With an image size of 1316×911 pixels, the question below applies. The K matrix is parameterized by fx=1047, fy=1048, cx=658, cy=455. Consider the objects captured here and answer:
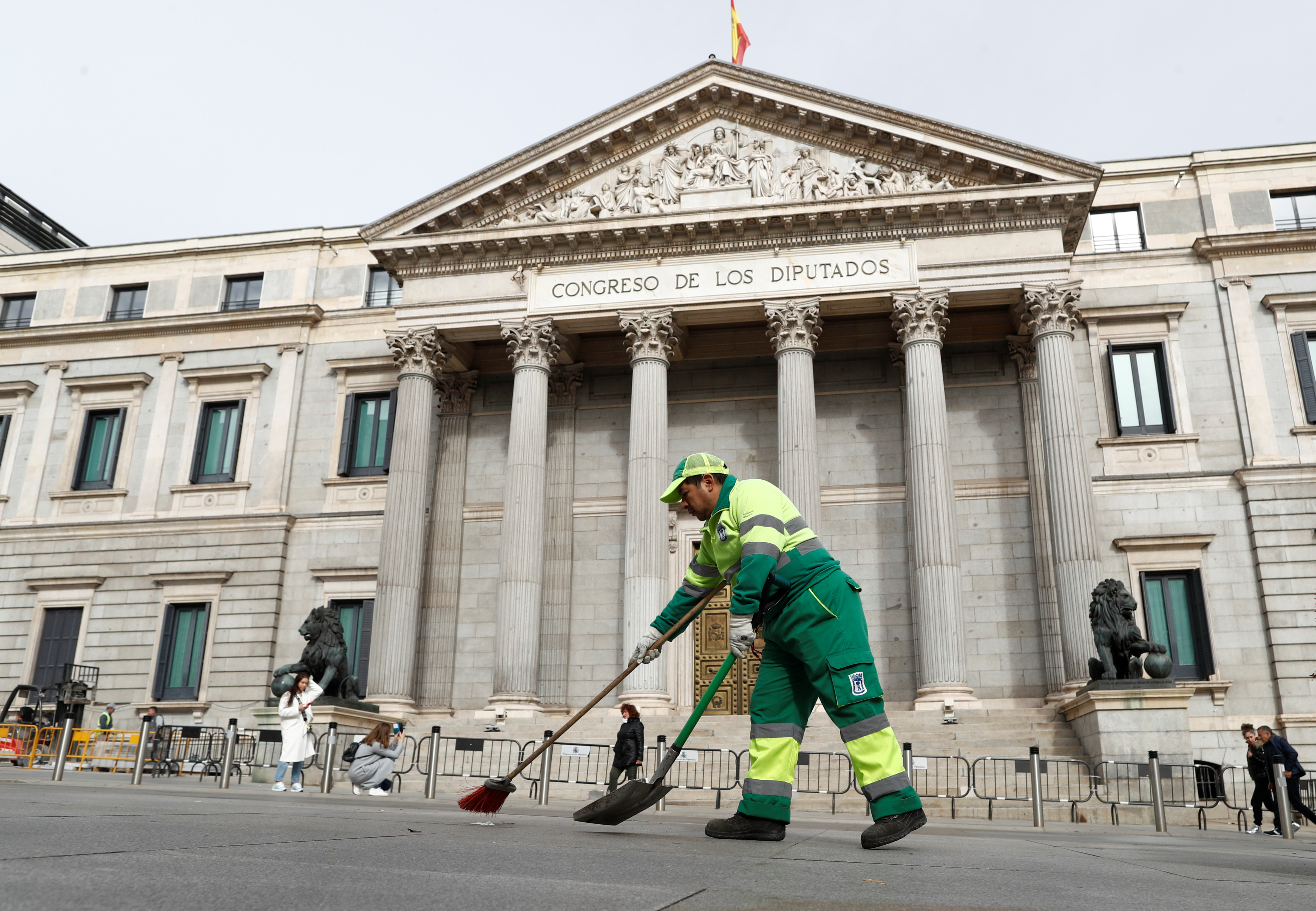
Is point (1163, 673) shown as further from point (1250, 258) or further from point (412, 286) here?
point (412, 286)

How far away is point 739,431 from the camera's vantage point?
27.3 meters

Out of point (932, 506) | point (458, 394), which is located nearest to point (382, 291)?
point (458, 394)

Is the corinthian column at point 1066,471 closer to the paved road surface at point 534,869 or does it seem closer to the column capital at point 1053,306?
the column capital at point 1053,306

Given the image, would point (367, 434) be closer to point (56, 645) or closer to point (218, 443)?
point (218, 443)

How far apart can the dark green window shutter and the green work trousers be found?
23981 mm

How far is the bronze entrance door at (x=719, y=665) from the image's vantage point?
2475 centimetres

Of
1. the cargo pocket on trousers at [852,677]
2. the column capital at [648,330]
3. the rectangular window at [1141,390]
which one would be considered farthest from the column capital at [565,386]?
the cargo pocket on trousers at [852,677]

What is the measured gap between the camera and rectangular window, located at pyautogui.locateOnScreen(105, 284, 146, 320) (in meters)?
32.7

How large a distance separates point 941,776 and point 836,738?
8.17ft

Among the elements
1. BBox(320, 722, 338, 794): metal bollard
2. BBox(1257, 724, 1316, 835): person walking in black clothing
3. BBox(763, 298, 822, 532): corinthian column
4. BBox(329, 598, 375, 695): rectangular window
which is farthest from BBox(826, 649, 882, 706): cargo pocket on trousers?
BBox(329, 598, 375, 695): rectangular window

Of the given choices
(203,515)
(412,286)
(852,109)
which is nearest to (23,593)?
(203,515)

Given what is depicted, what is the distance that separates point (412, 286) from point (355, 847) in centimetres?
2356

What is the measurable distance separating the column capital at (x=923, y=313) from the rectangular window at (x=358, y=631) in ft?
48.8

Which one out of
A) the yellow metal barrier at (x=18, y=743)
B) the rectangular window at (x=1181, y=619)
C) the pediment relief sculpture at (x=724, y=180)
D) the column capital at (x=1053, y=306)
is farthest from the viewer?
the pediment relief sculpture at (x=724, y=180)
